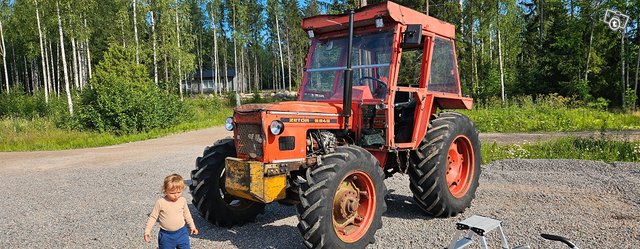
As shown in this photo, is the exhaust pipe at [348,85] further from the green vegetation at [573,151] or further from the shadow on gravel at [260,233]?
the green vegetation at [573,151]

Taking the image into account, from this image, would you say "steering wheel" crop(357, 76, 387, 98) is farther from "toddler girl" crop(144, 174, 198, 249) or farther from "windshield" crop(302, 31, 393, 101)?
"toddler girl" crop(144, 174, 198, 249)

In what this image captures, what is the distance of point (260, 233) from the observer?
15.9 ft

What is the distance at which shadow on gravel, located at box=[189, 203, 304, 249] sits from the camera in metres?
4.49

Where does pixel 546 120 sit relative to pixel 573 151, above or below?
above

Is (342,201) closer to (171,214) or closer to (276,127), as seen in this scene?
(276,127)

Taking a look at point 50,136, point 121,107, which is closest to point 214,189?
point 50,136

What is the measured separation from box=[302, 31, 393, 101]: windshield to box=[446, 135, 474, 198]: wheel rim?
1501mm

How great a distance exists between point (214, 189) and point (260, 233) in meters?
0.71

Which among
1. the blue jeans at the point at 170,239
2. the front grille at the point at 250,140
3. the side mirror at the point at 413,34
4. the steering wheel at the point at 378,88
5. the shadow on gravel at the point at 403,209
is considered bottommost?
the shadow on gravel at the point at 403,209

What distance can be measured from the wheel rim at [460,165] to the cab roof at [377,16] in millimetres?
1447

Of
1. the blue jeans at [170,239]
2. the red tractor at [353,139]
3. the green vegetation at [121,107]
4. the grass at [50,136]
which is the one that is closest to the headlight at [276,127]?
the red tractor at [353,139]

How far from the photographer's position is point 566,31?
26.5m

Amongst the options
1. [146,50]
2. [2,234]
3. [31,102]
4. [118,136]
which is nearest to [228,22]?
[146,50]

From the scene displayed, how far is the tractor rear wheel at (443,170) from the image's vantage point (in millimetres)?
4956
